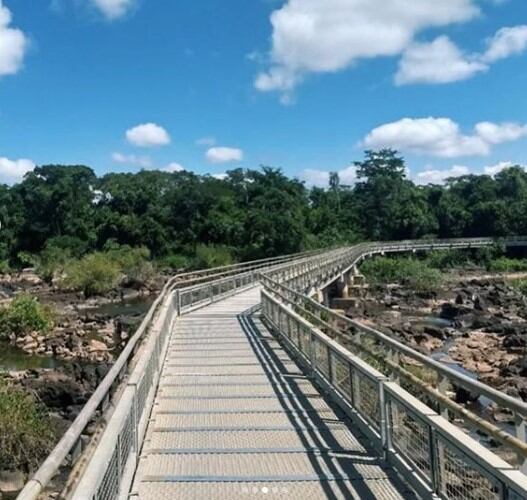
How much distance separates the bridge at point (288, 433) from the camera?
4465 mm

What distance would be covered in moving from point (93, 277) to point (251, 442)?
47.2 meters

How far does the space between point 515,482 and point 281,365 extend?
8.03 meters

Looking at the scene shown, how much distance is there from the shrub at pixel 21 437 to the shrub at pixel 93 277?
39.9 metres

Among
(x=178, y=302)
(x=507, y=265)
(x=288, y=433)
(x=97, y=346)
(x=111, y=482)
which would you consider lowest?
(x=97, y=346)

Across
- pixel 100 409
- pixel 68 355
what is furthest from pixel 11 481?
pixel 68 355

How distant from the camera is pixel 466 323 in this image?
34812 mm

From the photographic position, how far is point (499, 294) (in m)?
50.2

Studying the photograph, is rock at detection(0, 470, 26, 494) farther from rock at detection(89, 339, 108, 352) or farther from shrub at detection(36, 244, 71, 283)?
shrub at detection(36, 244, 71, 283)

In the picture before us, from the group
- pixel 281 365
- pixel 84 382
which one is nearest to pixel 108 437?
pixel 281 365

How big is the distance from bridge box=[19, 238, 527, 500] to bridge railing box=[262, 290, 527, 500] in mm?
14

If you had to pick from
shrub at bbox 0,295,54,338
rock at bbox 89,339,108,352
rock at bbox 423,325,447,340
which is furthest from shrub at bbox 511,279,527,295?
shrub at bbox 0,295,54,338

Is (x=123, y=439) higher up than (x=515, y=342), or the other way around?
(x=123, y=439)

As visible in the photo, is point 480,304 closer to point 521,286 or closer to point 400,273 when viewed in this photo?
point 521,286

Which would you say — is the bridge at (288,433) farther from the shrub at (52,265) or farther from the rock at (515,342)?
the shrub at (52,265)
